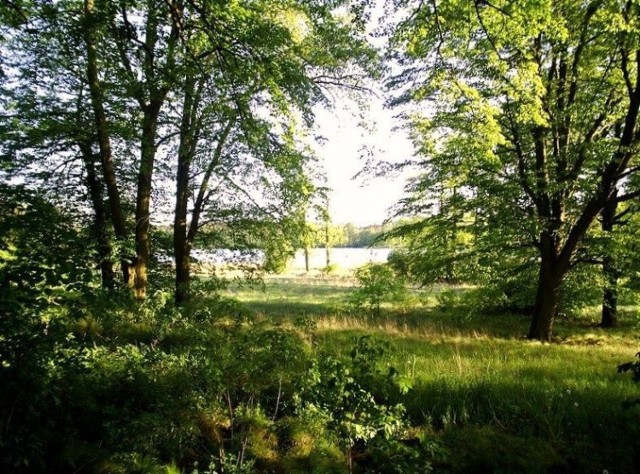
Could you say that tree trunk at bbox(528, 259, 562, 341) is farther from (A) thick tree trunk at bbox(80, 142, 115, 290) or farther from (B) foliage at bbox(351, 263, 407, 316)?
(A) thick tree trunk at bbox(80, 142, 115, 290)

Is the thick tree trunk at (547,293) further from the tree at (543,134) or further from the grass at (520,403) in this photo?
the grass at (520,403)

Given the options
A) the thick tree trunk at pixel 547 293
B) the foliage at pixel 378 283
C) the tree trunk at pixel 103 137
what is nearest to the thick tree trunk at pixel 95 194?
the tree trunk at pixel 103 137

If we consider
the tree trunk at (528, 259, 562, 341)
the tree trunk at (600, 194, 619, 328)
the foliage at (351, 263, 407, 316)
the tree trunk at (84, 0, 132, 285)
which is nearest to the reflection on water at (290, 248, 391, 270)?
the foliage at (351, 263, 407, 316)

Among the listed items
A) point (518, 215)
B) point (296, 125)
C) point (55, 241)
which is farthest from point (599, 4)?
point (55, 241)

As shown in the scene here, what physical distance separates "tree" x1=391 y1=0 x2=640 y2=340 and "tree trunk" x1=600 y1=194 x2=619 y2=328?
3.57ft

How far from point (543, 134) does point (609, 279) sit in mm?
4774

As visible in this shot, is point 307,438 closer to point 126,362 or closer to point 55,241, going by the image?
point 126,362

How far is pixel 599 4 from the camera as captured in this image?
7.38 metres

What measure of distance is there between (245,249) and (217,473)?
8.38 metres

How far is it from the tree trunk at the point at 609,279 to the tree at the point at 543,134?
109 centimetres

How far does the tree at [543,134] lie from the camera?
7875mm

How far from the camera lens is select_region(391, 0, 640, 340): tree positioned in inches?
310

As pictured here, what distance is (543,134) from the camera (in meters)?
9.54

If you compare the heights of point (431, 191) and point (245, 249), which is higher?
point (431, 191)
